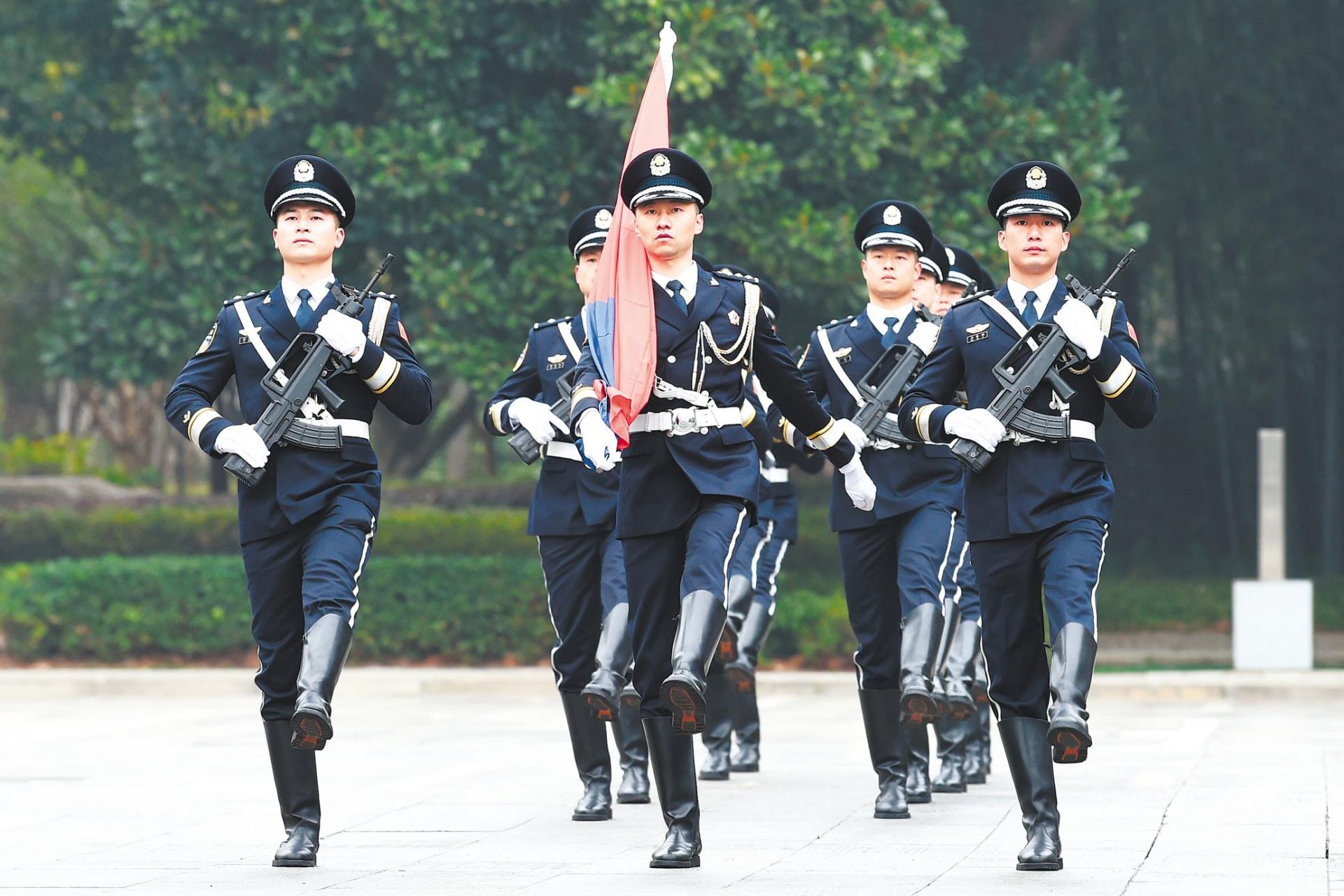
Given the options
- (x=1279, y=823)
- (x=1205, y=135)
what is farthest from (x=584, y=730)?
(x=1205, y=135)

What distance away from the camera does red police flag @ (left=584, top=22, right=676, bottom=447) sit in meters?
6.93

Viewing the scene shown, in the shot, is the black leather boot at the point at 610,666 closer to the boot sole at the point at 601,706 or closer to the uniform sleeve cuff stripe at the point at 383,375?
Answer: the boot sole at the point at 601,706

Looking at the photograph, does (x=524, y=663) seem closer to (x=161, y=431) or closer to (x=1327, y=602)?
(x=1327, y=602)

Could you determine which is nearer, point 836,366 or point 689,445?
point 689,445

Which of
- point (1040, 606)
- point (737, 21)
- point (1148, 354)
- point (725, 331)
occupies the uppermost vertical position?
point (737, 21)

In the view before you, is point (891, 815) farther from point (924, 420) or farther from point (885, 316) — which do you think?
point (885, 316)

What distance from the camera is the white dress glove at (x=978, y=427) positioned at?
22.2 ft

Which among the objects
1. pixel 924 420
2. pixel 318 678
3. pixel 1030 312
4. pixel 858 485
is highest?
pixel 1030 312

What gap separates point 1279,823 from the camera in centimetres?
798

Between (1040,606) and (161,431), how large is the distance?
122 ft

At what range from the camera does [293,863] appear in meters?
6.99

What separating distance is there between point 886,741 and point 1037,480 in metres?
1.94

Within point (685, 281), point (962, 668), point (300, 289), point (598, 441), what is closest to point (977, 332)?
point (685, 281)

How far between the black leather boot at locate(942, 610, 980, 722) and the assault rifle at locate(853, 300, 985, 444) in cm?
97
